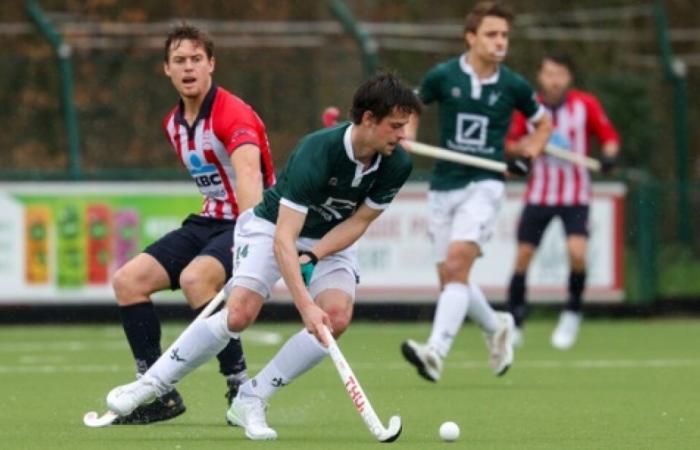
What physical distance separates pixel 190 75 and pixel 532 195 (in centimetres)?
567

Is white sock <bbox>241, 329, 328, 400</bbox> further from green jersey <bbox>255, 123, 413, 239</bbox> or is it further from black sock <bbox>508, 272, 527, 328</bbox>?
black sock <bbox>508, 272, 527, 328</bbox>

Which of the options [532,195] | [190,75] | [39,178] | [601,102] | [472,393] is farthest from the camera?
[601,102]

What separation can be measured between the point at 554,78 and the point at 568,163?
2.08ft

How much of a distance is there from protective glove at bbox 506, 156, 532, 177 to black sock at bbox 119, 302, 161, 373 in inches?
118

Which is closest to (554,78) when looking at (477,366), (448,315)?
(477,366)

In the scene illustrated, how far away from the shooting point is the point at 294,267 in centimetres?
727

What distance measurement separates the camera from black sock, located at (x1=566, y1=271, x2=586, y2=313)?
43.5 feet

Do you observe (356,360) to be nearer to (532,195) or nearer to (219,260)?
(532,195)

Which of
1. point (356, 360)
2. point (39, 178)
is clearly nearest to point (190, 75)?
point (356, 360)

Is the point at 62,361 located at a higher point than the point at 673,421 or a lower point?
lower

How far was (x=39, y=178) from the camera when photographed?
1538 centimetres

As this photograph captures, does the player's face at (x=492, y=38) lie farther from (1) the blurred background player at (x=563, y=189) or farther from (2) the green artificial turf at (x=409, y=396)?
(1) the blurred background player at (x=563, y=189)

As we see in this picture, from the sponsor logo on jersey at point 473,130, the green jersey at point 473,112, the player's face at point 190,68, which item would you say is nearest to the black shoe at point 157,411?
the player's face at point 190,68

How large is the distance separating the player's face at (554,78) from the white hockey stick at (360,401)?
6.27m
